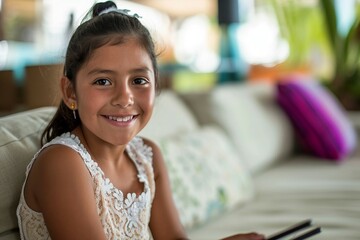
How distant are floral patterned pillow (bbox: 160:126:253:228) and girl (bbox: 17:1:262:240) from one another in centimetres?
48

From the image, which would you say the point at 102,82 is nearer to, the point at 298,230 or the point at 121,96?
the point at 121,96

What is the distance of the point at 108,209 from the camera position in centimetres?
126

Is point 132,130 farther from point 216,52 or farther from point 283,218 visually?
point 216,52

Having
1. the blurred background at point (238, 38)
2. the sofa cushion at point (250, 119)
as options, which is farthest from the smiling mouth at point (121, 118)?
the blurred background at point (238, 38)

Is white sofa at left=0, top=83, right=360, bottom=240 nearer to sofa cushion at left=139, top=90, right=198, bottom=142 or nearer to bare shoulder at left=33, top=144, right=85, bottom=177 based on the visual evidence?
sofa cushion at left=139, top=90, right=198, bottom=142

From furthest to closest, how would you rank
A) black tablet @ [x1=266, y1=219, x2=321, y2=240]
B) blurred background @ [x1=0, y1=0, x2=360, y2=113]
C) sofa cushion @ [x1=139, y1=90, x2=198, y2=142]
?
1. blurred background @ [x1=0, y1=0, x2=360, y2=113]
2. sofa cushion @ [x1=139, y1=90, x2=198, y2=142]
3. black tablet @ [x1=266, y1=219, x2=321, y2=240]

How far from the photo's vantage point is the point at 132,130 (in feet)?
4.10

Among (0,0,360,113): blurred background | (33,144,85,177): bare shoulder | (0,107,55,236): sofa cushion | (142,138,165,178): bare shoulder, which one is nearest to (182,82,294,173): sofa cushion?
(0,0,360,113): blurred background

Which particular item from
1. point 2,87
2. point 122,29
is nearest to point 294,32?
point 2,87

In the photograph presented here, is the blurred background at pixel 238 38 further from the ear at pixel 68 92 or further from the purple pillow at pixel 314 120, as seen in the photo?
the ear at pixel 68 92

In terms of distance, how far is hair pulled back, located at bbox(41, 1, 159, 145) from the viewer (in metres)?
1.22

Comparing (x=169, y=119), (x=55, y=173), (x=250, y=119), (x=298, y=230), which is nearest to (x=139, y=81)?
(x=55, y=173)

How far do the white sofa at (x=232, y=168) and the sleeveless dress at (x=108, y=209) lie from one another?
0.07 meters

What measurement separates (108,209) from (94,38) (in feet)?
1.16
